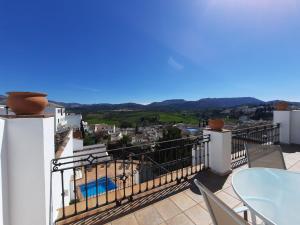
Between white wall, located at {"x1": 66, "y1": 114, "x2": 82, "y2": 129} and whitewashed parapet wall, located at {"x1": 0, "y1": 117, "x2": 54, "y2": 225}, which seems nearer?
whitewashed parapet wall, located at {"x1": 0, "y1": 117, "x2": 54, "y2": 225}

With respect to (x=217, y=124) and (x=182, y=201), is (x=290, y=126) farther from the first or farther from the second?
(x=182, y=201)

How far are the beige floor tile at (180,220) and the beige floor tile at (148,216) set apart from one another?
13cm

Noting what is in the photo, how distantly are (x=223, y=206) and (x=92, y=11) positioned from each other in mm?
8972

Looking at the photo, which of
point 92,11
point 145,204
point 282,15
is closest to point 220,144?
point 145,204

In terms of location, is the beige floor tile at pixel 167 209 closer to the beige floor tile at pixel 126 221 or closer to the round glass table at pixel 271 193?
the beige floor tile at pixel 126 221

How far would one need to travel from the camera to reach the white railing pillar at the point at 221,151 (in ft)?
11.8

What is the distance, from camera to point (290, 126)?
5.77 meters

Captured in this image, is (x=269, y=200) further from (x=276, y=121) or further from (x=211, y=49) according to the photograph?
(x=211, y=49)

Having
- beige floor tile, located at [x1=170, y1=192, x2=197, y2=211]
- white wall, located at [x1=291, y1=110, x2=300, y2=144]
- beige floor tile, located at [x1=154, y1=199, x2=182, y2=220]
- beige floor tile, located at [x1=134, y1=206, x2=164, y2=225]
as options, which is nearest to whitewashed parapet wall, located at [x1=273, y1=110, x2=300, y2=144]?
white wall, located at [x1=291, y1=110, x2=300, y2=144]

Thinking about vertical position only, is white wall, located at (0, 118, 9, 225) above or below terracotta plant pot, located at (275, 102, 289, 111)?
below

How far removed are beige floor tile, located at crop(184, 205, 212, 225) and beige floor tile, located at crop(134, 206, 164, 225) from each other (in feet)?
1.38

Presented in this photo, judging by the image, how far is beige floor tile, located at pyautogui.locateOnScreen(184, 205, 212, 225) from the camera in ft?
7.20

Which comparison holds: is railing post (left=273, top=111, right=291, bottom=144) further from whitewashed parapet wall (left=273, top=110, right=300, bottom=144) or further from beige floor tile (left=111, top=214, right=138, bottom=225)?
beige floor tile (left=111, top=214, right=138, bottom=225)

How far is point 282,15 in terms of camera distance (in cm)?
513
